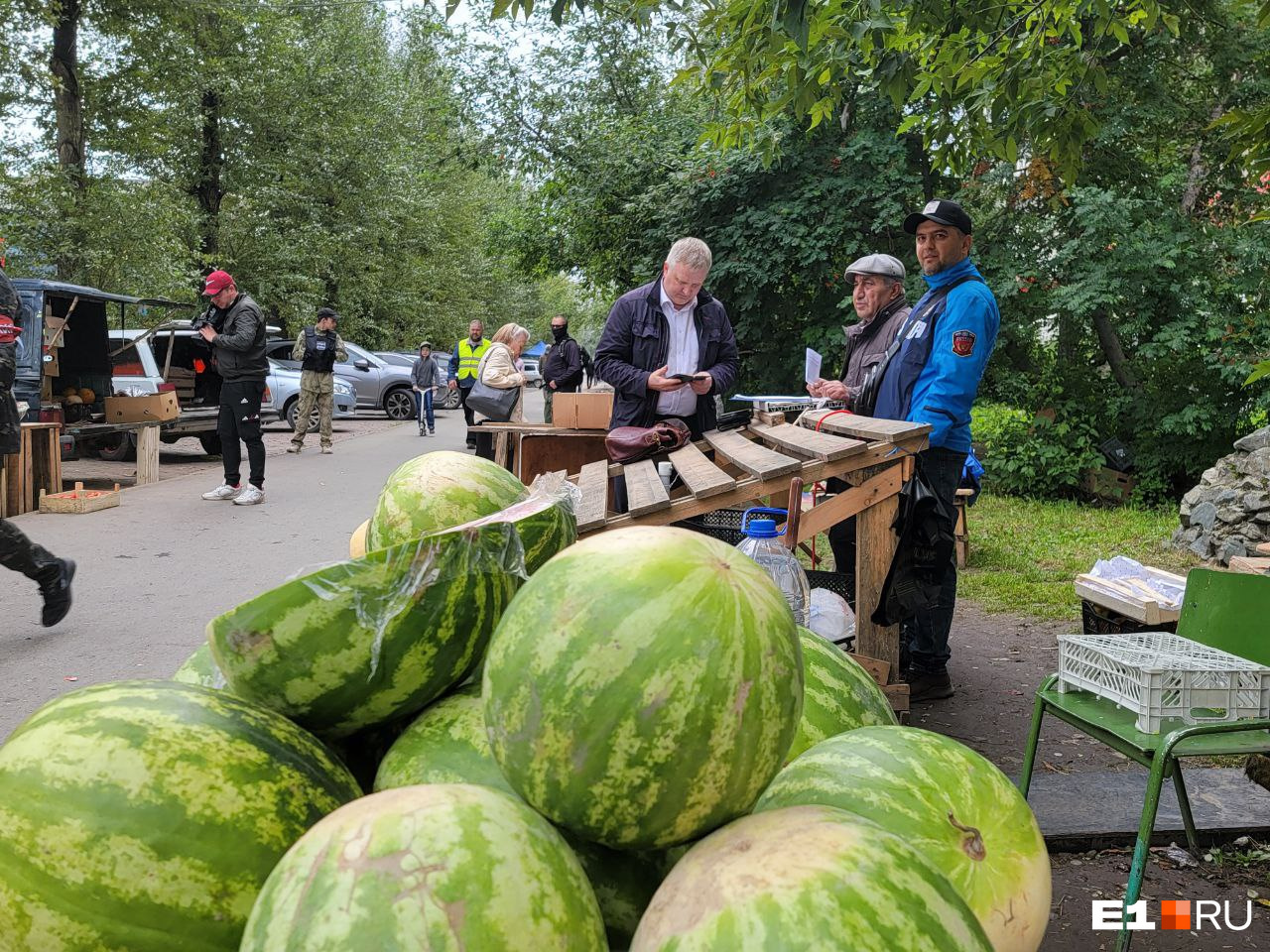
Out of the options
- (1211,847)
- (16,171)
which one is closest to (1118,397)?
(1211,847)

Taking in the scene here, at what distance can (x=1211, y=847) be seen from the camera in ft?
13.4

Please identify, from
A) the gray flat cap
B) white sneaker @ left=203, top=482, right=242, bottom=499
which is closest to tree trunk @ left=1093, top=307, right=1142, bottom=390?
the gray flat cap

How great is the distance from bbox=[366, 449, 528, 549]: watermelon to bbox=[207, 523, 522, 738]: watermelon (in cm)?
38

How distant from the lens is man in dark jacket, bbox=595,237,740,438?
5969mm

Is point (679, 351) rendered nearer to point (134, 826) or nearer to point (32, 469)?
point (134, 826)

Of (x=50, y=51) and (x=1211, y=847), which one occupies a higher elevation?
(x=50, y=51)

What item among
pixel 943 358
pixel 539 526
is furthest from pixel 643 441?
pixel 539 526

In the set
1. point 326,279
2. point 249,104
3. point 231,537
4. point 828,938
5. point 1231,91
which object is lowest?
point 231,537

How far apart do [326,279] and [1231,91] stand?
25.0 meters

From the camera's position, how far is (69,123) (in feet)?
57.4

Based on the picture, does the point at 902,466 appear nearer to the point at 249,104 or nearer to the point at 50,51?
the point at 50,51

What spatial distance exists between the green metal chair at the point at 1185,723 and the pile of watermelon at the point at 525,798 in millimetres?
2073

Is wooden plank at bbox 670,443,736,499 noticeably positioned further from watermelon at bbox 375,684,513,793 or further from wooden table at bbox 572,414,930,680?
watermelon at bbox 375,684,513,793

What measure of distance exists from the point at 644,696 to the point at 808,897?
28 centimetres
